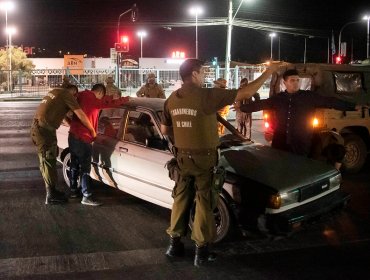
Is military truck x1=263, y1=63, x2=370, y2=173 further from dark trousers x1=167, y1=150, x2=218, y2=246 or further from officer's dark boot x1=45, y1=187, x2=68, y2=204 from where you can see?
dark trousers x1=167, y1=150, x2=218, y2=246

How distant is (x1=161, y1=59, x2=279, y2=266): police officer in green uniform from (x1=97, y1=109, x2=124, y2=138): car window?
A: 2229mm

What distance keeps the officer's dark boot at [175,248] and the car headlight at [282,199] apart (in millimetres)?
960

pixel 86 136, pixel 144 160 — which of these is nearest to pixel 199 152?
→ pixel 144 160

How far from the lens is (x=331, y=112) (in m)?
8.89

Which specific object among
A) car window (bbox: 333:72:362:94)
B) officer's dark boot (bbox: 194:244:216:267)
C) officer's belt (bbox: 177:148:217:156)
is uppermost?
car window (bbox: 333:72:362:94)

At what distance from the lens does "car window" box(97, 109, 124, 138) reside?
6.96 m

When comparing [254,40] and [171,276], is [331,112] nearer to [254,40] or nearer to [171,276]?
[171,276]

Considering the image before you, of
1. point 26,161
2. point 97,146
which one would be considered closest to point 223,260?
point 97,146

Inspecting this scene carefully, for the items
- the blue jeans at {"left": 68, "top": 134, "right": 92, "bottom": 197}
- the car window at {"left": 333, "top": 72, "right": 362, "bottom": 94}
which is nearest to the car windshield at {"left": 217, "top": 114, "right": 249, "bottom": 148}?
the blue jeans at {"left": 68, "top": 134, "right": 92, "bottom": 197}

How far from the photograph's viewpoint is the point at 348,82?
924 centimetres

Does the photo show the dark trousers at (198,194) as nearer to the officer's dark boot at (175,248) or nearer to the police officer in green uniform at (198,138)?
the police officer in green uniform at (198,138)

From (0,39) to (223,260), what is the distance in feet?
284

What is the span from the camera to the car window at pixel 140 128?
653cm

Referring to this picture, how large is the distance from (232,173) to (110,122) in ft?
8.05
